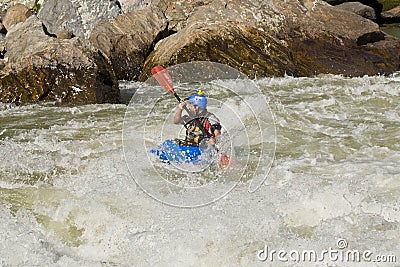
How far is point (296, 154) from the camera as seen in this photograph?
685 centimetres

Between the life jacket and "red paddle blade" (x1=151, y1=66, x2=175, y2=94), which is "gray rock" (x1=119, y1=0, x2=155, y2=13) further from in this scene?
the life jacket

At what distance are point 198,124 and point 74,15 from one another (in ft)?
31.5

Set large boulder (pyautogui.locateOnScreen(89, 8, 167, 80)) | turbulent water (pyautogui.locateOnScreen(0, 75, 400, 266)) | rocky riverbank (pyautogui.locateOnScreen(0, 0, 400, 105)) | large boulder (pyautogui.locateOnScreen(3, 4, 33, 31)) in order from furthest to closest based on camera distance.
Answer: large boulder (pyautogui.locateOnScreen(3, 4, 33, 31)) < large boulder (pyautogui.locateOnScreen(89, 8, 167, 80)) < rocky riverbank (pyautogui.locateOnScreen(0, 0, 400, 105)) < turbulent water (pyautogui.locateOnScreen(0, 75, 400, 266))

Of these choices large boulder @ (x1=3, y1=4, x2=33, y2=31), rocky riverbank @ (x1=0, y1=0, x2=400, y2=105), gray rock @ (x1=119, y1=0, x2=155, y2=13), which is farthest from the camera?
gray rock @ (x1=119, y1=0, x2=155, y2=13)

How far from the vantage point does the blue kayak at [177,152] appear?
6137 millimetres

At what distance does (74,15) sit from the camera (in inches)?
573

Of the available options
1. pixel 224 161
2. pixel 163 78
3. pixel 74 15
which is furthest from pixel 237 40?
pixel 224 161

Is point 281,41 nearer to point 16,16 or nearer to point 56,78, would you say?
point 56,78

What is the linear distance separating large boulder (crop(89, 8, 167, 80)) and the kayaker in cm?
639

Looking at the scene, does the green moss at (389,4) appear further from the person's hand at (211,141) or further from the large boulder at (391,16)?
the person's hand at (211,141)

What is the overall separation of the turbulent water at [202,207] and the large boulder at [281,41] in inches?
148

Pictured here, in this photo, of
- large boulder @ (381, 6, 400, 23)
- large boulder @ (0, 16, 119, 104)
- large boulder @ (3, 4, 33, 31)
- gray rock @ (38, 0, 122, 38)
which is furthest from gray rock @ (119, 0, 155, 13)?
large boulder @ (381, 6, 400, 23)

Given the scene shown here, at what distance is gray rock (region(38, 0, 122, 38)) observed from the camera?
47.2 ft

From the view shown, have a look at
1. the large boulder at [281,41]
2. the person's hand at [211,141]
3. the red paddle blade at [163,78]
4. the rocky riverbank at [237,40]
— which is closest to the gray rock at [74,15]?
the rocky riverbank at [237,40]
